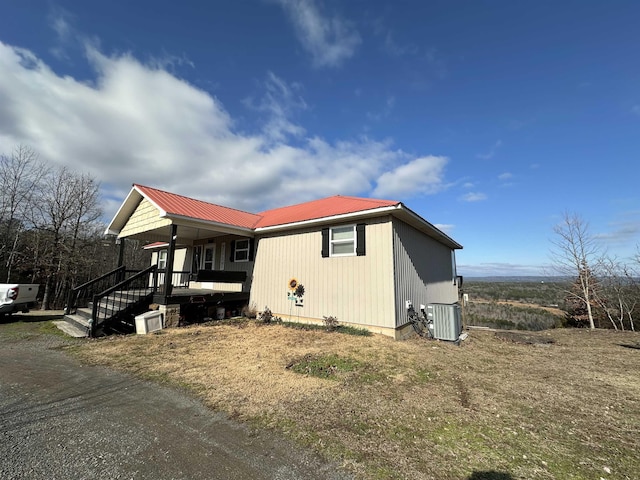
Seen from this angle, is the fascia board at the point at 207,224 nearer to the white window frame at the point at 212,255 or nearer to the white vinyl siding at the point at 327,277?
the white vinyl siding at the point at 327,277

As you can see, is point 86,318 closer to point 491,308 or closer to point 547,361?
point 547,361

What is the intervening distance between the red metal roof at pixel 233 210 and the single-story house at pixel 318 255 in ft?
0.18

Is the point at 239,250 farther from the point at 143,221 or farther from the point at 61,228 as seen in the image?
the point at 61,228

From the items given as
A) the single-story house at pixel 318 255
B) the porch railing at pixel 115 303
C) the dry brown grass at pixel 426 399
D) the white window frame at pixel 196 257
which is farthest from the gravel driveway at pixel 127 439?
the white window frame at pixel 196 257

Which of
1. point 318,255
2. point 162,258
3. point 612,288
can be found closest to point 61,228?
point 162,258

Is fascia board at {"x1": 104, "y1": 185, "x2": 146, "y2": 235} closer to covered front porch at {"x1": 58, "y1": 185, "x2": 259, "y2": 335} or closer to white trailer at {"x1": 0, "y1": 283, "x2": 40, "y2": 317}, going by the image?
A: covered front porch at {"x1": 58, "y1": 185, "x2": 259, "y2": 335}

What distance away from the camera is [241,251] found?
12.5m

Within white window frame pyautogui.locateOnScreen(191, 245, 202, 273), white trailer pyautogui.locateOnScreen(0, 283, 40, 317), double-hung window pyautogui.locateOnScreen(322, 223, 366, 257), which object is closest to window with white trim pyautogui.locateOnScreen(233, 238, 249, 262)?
white window frame pyautogui.locateOnScreen(191, 245, 202, 273)

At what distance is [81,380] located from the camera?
→ 4.72 m

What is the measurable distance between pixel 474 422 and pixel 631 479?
1.29 meters

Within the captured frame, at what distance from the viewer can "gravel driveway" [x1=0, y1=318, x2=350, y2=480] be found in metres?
2.48

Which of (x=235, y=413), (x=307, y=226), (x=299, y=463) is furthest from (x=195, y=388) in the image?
(x=307, y=226)

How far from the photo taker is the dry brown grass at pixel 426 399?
2717 mm

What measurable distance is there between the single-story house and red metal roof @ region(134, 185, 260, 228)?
0.06 meters
